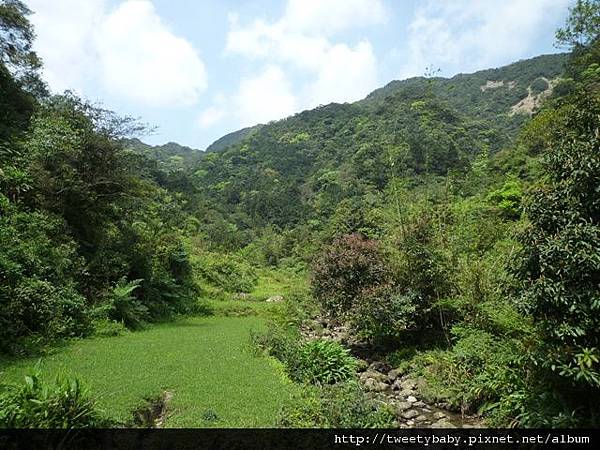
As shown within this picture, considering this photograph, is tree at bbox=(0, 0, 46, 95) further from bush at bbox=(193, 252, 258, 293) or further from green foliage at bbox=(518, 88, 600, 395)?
green foliage at bbox=(518, 88, 600, 395)

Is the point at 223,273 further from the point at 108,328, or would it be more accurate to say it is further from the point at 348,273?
the point at 348,273

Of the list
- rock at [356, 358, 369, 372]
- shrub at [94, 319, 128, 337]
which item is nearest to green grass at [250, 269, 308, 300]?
shrub at [94, 319, 128, 337]

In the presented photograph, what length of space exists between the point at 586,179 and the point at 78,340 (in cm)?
1466

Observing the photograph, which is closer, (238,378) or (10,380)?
(10,380)

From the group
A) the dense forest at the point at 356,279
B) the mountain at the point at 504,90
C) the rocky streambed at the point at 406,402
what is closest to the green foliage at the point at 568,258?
the dense forest at the point at 356,279

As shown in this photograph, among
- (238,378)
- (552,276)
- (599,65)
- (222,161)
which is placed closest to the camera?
(552,276)

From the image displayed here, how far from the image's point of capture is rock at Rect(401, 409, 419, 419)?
10416 millimetres

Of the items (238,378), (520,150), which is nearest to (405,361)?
(238,378)

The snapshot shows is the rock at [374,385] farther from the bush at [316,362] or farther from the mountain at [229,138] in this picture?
the mountain at [229,138]

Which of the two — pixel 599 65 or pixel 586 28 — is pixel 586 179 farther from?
pixel 599 65

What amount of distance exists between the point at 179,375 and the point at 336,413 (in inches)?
181

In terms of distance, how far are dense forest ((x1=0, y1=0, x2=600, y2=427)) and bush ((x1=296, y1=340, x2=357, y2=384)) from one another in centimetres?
5

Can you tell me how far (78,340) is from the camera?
13.8 m

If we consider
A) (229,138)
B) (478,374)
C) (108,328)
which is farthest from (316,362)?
(229,138)
